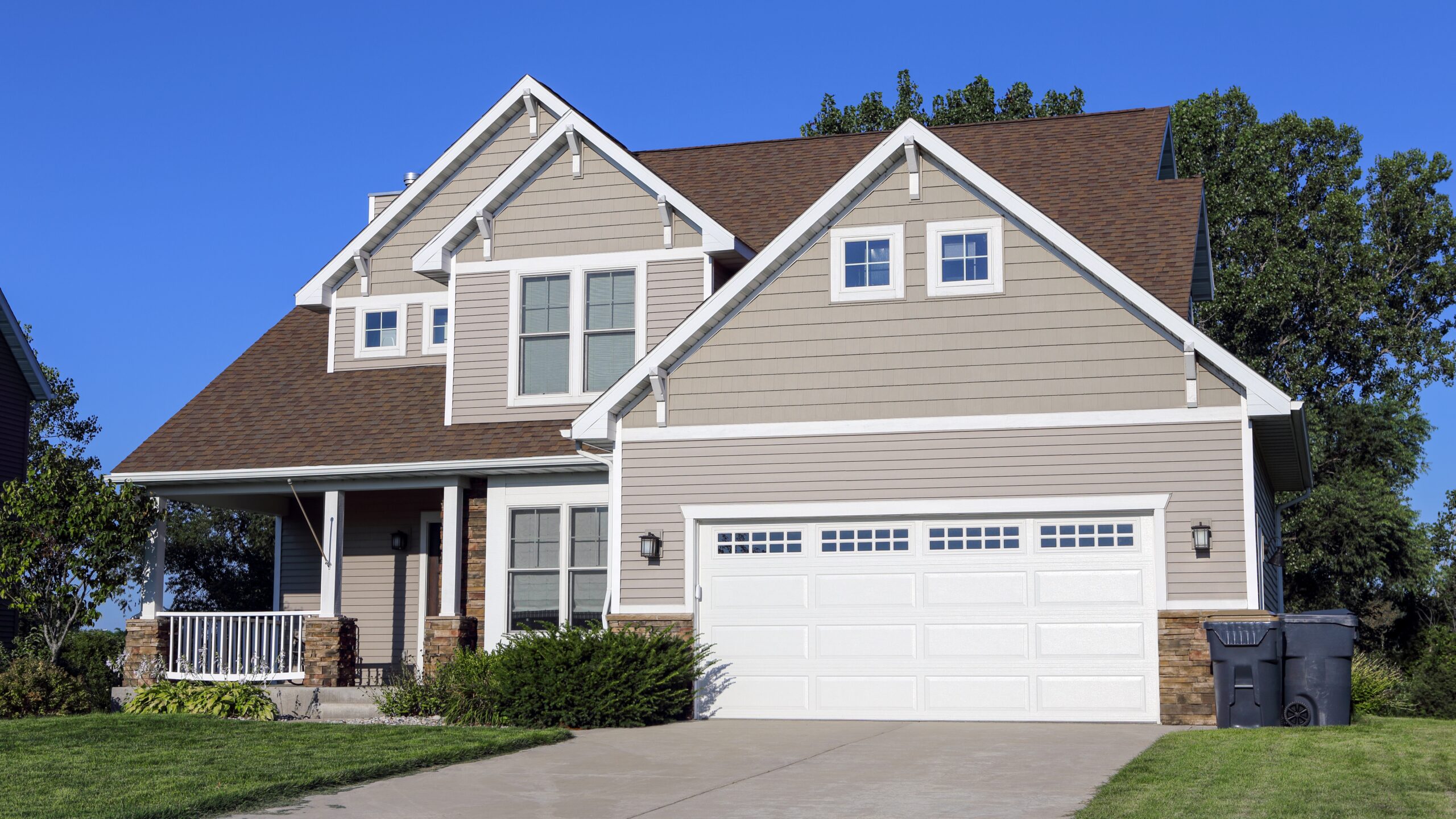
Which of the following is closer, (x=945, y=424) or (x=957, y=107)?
(x=945, y=424)

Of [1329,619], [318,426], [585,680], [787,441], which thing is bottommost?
[585,680]

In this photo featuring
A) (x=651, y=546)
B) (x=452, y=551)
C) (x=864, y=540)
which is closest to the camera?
(x=864, y=540)

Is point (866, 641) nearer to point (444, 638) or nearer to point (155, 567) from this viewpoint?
point (444, 638)

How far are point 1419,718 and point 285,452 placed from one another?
47.2 ft

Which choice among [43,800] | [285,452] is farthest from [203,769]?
[285,452]

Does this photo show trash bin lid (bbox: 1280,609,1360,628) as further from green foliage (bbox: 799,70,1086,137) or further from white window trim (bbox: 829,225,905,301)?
green foliage (bbox: 799,70,1086,137)

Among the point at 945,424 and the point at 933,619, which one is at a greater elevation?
the point at 945,424

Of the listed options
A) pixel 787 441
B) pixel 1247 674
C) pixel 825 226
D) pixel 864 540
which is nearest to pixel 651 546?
pixel 787 441

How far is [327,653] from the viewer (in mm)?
17969

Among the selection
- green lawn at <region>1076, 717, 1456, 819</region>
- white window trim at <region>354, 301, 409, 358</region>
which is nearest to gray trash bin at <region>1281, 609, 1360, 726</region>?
green lawn at <region>1076, 717, 1456, 819</region>

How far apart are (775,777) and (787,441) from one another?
19.0ft

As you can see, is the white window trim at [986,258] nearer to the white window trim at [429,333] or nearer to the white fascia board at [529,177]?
the white fascia board at [529,177]

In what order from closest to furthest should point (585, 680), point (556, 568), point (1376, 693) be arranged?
point (585, 680) < point (1376, 693) < point (556, 568)

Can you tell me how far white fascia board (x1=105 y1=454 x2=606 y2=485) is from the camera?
17578 mm
